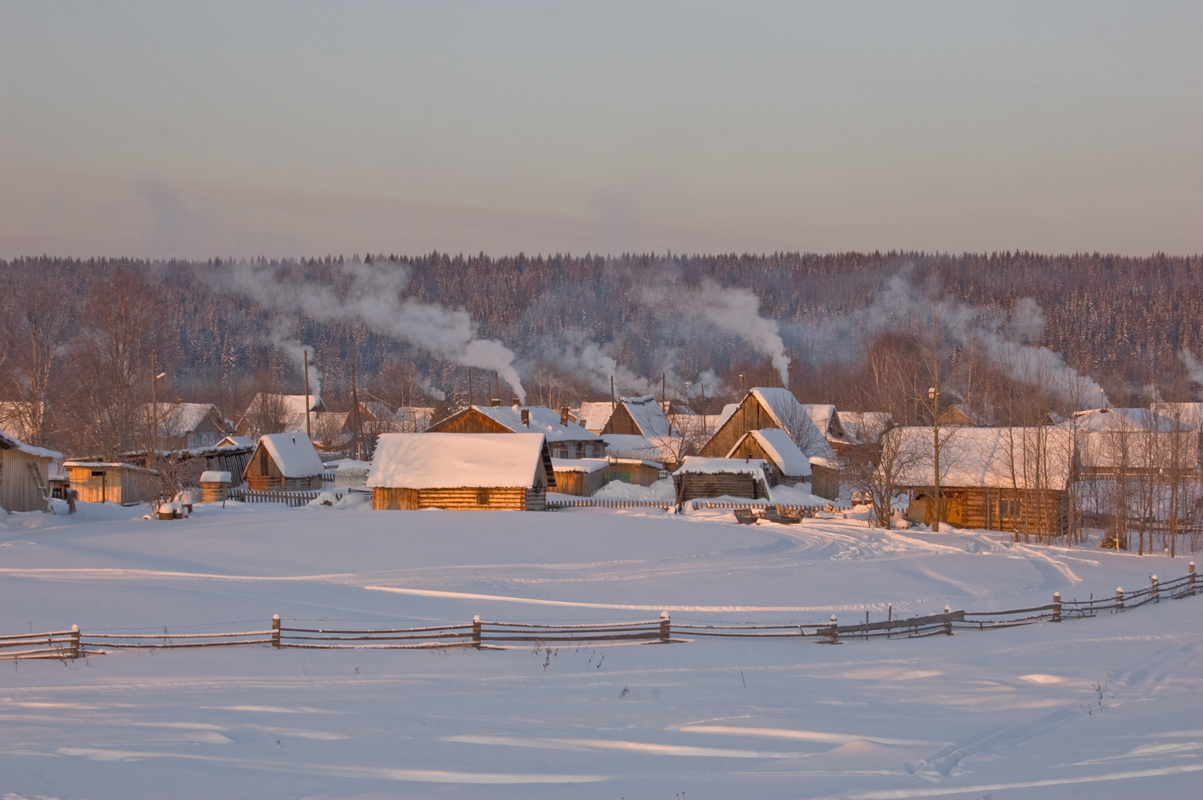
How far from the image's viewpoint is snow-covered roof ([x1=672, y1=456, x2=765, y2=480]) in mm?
50094

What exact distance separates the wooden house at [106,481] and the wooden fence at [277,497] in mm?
4109

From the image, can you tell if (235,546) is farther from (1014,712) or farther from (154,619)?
(1014,712)

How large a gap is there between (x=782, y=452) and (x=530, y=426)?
16.3 m

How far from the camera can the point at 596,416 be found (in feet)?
280

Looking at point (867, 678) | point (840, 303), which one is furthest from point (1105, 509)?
point (840, 303)

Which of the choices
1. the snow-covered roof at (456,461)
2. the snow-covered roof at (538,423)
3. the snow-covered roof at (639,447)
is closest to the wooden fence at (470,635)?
the snow-covered roof at (456,461)

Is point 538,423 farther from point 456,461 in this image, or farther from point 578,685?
point 578,685

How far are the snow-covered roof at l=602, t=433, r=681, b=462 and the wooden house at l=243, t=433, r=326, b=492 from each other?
24.1 m

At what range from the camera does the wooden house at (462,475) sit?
42719 mm

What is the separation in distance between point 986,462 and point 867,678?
32.0m

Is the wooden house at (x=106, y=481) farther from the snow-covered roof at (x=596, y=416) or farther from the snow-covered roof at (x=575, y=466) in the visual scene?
the snow-covered roof at (x=596, y=416)

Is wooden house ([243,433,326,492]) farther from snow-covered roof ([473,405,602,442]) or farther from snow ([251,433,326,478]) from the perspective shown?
snow-covered roof ([473,405,602,442])

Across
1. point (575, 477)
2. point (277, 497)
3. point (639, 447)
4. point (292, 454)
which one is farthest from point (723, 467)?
point (292, 454)

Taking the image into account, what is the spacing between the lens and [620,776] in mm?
10594
